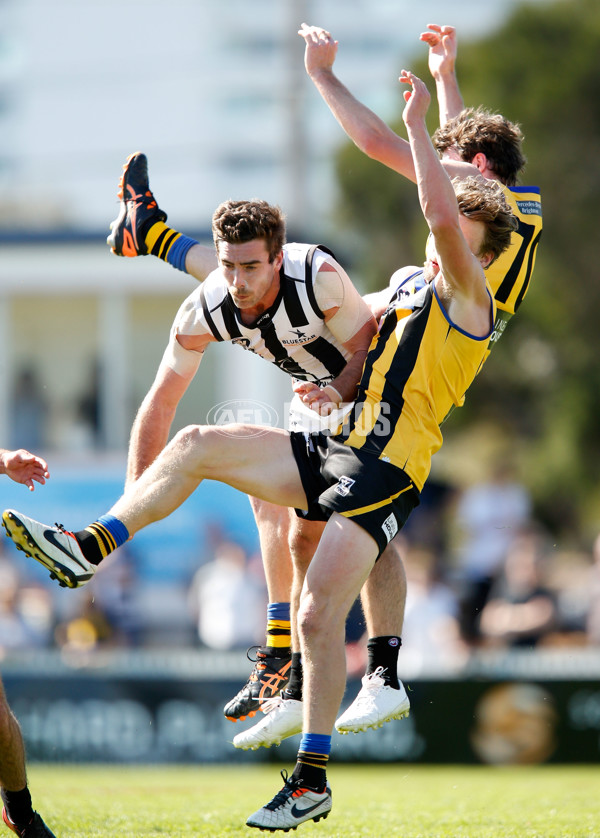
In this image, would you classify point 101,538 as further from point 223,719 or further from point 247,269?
point 223,719

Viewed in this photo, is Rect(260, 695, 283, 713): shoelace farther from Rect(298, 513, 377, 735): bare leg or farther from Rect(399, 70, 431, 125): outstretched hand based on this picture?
Rect(399, 70, 431, 125): outstretched hand

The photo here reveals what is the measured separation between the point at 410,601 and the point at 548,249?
16153mm

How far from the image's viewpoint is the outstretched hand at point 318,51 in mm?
6211

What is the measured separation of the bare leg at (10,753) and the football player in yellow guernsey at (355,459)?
32.0 inches

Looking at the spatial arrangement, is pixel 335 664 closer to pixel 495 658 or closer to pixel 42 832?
pixel 42 832

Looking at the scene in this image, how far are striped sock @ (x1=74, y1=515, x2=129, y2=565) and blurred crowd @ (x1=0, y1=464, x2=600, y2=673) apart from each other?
4978 millimetres

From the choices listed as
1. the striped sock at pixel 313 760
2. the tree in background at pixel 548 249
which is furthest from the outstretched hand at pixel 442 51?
the tree in background at pixel 548 249

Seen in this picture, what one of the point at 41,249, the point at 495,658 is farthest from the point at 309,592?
the point at 41,249

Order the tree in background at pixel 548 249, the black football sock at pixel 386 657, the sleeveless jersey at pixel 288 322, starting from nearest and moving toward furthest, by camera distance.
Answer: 1. the sleeveless jersey at pixel 288 322
2. the black football sock at pixel 386 657
3. the tree in background at pixel 548 249

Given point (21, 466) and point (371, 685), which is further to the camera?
point (371, 685)

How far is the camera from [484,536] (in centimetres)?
1290

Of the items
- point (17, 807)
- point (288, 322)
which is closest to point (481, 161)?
point (288, 322)

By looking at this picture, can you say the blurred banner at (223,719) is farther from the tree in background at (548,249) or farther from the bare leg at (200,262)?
the tree in background at (548,249)

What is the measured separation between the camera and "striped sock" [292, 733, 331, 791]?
5.34 metres
